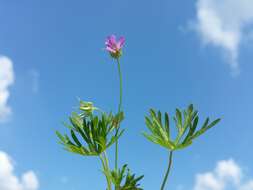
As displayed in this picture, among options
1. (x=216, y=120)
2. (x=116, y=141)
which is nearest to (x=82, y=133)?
(x=116, y=141)

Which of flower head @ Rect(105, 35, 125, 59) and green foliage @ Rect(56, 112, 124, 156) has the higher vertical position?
flower head @ Rect(105, 35, 125, 59)

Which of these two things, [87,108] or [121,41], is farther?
[121,41]

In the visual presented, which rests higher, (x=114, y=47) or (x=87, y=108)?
(x=114, y=47)

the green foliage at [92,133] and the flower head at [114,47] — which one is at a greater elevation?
the flower head at [114,47]

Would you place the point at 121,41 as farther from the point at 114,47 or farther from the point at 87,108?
the point at 87,108

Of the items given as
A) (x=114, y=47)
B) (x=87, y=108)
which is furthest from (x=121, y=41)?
(x=87, y=108)

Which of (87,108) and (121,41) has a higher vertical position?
(121,41)

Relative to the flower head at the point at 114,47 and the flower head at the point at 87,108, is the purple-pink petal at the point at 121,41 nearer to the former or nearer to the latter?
the flower head at the point at 114,47

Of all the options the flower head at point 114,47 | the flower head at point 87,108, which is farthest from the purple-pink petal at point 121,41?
the flower head at point 87,108

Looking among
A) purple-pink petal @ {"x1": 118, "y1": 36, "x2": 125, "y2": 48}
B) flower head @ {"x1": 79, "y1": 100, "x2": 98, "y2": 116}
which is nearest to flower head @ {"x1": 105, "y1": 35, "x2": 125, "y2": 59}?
purple-pink petal @ {"x1": 118, "y1": 36, "x2": 125, "y2": 48}

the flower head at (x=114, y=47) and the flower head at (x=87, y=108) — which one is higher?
the flower head at (x=114, y=47)

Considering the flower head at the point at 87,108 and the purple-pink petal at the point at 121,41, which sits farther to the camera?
the purple-pink petal at the point at 121,41

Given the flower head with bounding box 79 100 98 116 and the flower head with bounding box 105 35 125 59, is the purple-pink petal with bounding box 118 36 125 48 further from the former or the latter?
the flower head with bounding box 79 100 98 116
